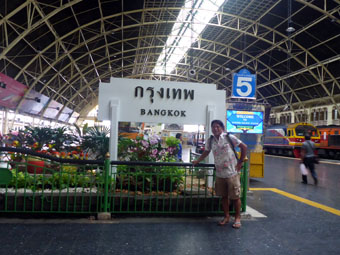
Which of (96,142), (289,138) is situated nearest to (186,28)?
(289,138)

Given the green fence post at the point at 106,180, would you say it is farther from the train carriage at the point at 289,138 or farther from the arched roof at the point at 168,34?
the train carriage at the point at 289,138

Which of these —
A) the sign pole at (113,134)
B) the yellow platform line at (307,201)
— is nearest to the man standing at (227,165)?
the sign pole at (113,134)

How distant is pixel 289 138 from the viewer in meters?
24.0

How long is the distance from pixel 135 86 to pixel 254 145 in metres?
4.91

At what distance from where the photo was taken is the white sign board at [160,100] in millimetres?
5805

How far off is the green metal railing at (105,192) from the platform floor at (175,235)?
0.67 feet

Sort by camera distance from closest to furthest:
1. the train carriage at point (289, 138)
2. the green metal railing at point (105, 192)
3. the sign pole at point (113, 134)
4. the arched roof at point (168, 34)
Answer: the green metal railing at point (105, 192) < the sign pole at point (113, 134) < the arched roof at point (168, 34) < the train carriage at point (289, 138)

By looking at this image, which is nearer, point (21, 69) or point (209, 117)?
point (209, 117)

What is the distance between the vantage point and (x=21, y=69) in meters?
21.4

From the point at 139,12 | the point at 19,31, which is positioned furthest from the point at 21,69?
the point at 139,12

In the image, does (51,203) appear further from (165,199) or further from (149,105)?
(149,105)

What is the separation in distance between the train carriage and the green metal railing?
20250 mm

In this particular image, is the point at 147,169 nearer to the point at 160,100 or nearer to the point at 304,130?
the point at 160,100

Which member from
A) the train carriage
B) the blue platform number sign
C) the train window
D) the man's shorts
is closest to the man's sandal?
the man's shorts
